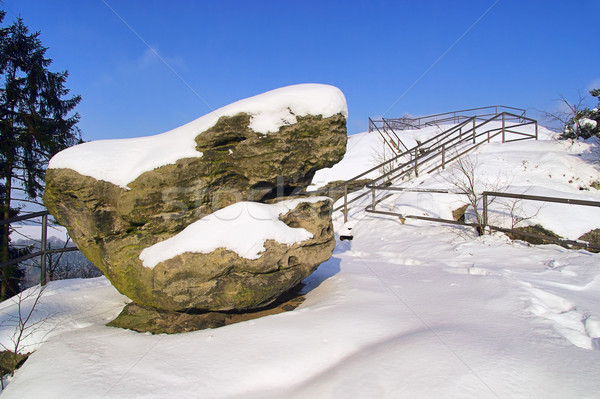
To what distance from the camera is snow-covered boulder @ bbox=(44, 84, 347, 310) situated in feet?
11.7

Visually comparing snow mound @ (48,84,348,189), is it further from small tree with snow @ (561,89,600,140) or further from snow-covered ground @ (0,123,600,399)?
small tree with snow @ (561,89,600,140)

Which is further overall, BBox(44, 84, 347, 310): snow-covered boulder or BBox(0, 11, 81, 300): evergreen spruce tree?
BBox(0, 11, 81, 300): evergreen spruce tree

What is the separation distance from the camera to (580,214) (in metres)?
7.18

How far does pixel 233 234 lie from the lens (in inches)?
142

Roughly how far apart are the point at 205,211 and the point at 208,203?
99mm

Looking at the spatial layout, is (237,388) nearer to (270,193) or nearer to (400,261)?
(270,193)

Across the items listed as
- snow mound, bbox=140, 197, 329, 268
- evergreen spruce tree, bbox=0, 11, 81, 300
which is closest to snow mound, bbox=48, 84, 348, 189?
→ snow mound, bbox=140, 197, 329, 268

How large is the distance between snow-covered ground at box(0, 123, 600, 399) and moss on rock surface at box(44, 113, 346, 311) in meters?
0.42

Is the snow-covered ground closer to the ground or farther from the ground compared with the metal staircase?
closer to the ground

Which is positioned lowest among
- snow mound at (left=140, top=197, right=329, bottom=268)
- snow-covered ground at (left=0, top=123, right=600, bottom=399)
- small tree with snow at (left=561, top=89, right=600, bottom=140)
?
snow-covered ground at (left=0, top=123, right=600, bottom=399)

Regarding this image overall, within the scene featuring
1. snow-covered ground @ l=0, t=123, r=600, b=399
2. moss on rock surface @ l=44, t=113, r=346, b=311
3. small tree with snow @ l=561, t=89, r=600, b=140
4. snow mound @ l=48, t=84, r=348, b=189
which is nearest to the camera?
snow-covered ground @ l=0, t=123, r=600, b=399

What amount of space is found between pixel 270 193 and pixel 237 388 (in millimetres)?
2462

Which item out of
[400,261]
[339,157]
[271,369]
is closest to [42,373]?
[271,369]

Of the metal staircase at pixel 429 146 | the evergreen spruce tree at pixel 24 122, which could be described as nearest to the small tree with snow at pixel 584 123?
the metal staircase at pixel 429 146
